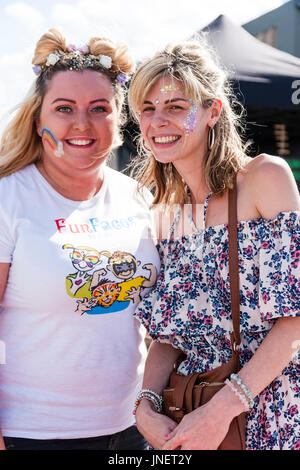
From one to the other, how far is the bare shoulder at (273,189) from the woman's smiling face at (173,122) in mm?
316

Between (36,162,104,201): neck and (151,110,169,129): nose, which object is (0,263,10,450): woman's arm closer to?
(36,162,104,201): neck

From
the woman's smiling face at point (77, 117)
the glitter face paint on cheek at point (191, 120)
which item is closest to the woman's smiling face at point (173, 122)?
the glitter face paint on cheek at point (191, 120)

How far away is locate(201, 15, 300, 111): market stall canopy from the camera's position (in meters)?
4.68

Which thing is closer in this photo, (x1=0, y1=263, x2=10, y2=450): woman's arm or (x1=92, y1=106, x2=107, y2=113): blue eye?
(x1=0, y1=263, x2=10, y2=450): woman's arm

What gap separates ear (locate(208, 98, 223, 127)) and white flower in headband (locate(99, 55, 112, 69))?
559mm

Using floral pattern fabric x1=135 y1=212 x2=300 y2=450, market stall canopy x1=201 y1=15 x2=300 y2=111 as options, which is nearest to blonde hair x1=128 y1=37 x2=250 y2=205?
floral pattern fabric x1=135 y1=212 x2=300 y2=450

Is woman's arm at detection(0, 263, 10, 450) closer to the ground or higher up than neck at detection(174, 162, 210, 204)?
closer to the ground

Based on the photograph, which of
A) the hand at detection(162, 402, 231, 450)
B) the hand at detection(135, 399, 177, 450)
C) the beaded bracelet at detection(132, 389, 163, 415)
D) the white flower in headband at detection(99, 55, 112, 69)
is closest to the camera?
the hand at detection(162, 402, 231, 450)

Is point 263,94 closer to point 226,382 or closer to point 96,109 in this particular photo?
point 96,109

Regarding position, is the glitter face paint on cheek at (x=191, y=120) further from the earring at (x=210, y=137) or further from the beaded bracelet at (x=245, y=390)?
the beaded bracelet at (x=245, y=390)

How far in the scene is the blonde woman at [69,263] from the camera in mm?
1925

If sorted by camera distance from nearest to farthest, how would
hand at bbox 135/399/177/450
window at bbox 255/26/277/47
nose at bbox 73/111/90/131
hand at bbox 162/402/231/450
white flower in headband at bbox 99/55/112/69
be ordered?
hand at bbox 162/402/231/450 → hand at bbox 135/399/177/450 → nose at bbox 73/111/90/131 → white flower in headband at bbox 99/55/112/69 → window at bbox 255/26/277/47

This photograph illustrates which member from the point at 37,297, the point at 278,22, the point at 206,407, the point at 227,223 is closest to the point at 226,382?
the point at 206,407

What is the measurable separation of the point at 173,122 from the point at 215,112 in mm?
197
